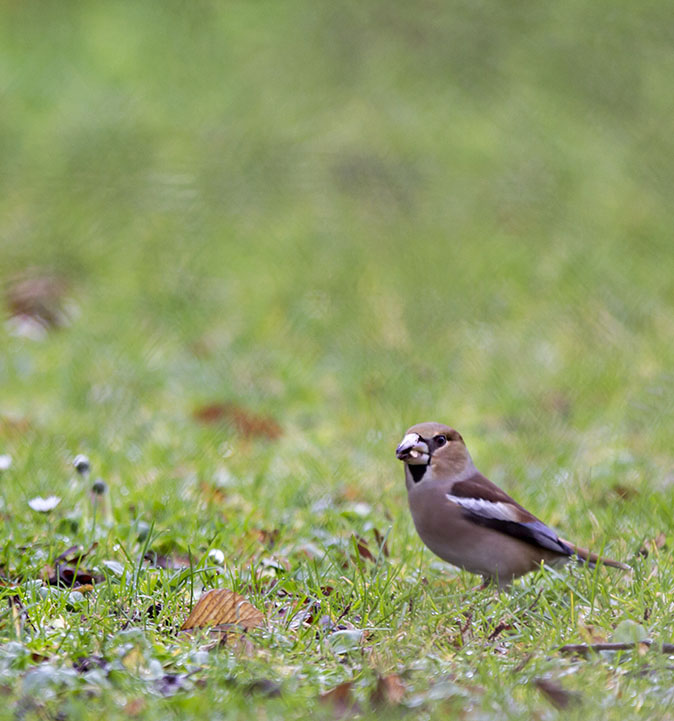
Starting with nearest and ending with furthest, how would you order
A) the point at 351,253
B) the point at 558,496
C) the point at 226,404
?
the point at 351,253
the point at 558,496
the point at 226,404

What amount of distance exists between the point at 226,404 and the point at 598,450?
1890mm

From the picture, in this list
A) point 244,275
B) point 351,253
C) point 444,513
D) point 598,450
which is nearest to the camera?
point 351,253

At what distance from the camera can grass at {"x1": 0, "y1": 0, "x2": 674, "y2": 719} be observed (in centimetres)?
284

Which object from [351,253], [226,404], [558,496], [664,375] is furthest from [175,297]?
[664,375]

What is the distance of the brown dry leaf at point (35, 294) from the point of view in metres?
3.19

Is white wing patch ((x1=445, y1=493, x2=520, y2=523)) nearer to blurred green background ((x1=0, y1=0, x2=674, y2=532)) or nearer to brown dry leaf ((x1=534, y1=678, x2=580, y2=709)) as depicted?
blurred green background ((x1=0, y1=0, x2=674, y2=532))

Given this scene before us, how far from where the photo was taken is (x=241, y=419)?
590 cm

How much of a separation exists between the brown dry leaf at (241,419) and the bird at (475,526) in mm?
1792

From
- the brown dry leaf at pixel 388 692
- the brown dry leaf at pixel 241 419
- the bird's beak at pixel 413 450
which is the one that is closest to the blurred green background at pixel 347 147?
the bird's beak at pixel 413 450

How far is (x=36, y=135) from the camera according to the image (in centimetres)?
414

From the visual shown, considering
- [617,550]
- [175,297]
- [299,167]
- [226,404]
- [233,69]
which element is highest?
[233,69]

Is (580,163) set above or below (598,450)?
above

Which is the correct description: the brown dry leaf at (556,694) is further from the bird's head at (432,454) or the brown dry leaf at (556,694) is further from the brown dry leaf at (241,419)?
the brown dry leaf at (241,419)

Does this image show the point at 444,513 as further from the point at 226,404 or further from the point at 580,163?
the point at 226,404
